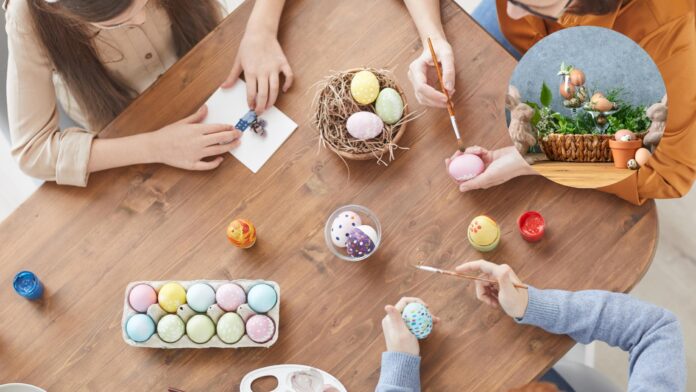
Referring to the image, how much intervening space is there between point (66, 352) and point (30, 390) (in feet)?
0.29

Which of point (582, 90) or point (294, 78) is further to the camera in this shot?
point (294, 78)

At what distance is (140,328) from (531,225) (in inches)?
27.8

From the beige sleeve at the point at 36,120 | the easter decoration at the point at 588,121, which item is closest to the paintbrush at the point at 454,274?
the easter decoration at the point at 588,121

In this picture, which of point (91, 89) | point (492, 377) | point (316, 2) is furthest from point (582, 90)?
point (91, 89)

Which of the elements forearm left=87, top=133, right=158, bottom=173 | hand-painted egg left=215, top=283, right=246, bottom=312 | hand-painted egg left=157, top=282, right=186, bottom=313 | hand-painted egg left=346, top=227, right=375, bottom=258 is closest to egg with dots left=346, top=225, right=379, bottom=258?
hand-painted egg left=346, top=227, right=375, bottom=258

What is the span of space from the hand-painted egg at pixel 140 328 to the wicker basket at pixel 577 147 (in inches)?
28.6

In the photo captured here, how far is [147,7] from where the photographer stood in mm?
1321

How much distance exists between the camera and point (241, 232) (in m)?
1.13

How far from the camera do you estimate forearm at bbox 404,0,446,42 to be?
1.19 m

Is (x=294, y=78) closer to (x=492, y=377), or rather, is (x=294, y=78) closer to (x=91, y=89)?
(x=91, y=89)

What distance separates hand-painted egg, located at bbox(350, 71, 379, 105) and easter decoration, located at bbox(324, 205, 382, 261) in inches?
7.7

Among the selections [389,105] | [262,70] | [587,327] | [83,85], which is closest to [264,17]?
[262,70]

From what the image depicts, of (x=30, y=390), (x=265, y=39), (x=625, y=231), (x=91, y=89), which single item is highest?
(x=265, y=39)

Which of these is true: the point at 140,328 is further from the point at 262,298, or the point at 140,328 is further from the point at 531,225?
the point at 531,225
